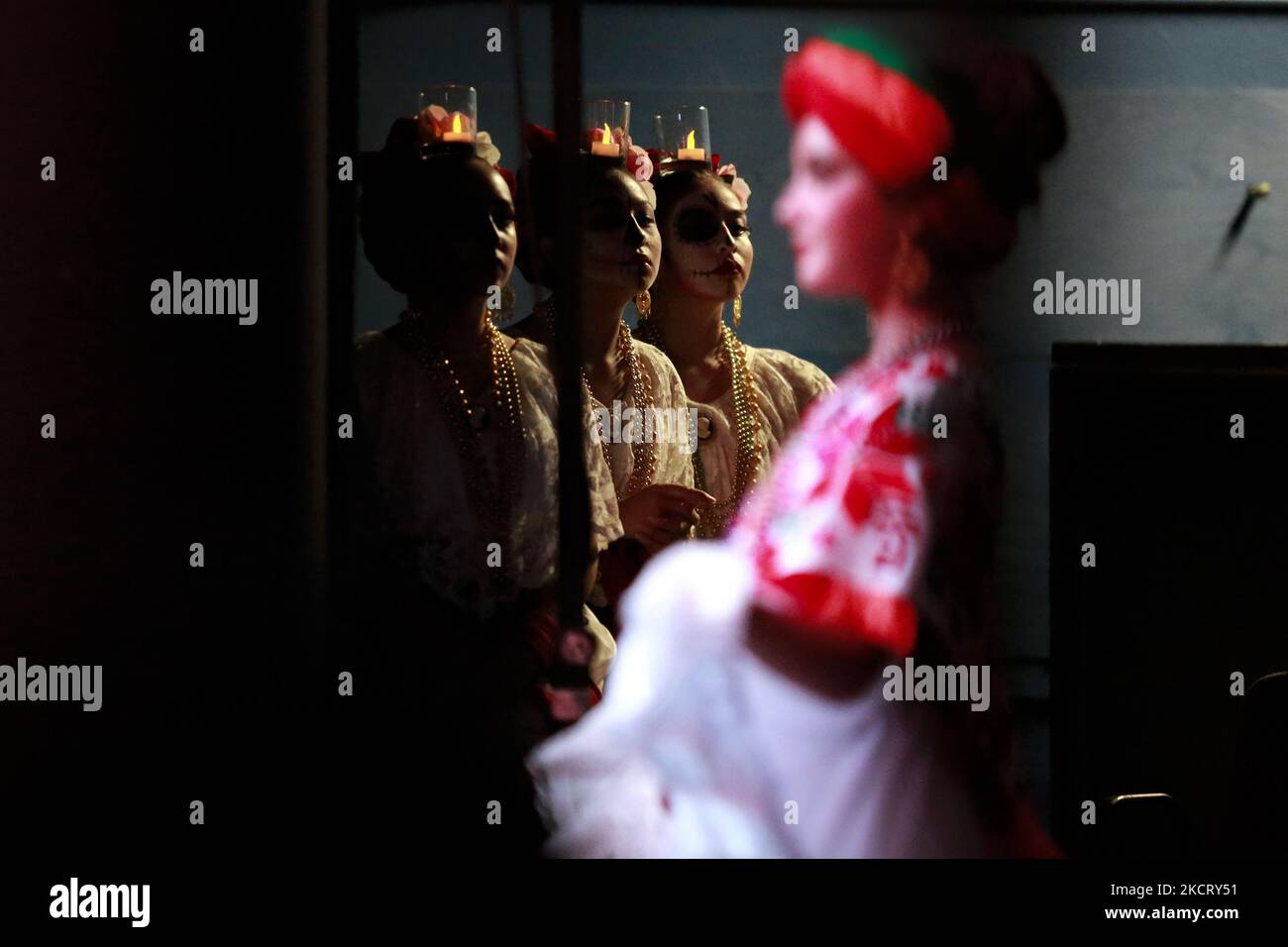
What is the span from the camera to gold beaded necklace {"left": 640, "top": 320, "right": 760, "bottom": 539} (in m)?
2.08

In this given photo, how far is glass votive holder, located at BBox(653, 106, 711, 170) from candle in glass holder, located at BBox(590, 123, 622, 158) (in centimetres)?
6

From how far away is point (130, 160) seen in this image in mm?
2111

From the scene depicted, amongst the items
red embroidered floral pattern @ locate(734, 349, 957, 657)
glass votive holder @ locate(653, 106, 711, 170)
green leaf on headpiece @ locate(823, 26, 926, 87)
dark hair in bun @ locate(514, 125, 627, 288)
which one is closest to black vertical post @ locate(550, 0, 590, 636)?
dark hair in bun @ locate(514, 125, 627, 288)

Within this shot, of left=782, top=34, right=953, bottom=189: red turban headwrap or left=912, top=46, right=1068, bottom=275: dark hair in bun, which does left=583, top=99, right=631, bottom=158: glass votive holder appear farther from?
left=912, top=46, right=1068, bottom=275: dark hair in bun

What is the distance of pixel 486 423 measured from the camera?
209 cm

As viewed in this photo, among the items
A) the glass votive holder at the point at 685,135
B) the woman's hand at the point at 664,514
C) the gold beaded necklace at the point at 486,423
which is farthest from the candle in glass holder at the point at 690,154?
the woman's hand at the point at 664,514

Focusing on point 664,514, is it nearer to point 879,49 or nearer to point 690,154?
→ point 690,154

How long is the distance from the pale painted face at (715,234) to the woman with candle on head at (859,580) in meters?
0.07

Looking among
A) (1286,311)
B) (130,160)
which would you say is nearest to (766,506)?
(1286,311)

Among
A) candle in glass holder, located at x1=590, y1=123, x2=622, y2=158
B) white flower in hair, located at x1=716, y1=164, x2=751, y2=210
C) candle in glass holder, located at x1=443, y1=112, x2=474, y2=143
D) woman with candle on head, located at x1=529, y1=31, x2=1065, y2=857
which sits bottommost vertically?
woman with candle on head, located at x1=529, y1=31, x2=1065, y2=857

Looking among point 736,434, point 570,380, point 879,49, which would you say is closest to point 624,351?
point 570,380

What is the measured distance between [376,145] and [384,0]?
200 millimetres

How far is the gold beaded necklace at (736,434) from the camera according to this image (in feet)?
6.81
